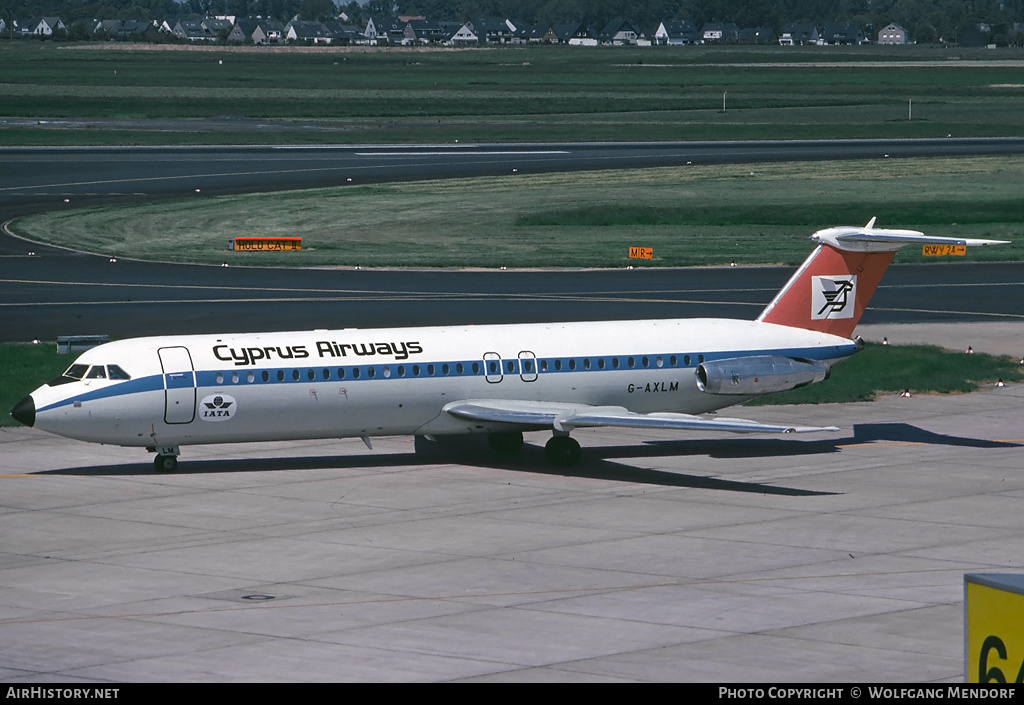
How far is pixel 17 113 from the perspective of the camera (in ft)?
498

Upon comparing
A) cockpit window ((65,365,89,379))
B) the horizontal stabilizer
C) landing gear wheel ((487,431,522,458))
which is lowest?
landing gear wheel ((487,431,522,458))

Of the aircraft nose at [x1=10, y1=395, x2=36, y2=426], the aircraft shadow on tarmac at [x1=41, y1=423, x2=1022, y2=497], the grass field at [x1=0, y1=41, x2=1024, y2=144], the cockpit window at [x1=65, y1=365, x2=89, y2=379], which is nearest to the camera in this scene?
the aircraft nose at [x1=10, y1=395, x2=36, y2=426]

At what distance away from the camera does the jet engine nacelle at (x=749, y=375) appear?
129 ft

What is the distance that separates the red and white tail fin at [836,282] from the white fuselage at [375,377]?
84cm

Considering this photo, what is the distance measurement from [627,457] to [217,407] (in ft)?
33.3

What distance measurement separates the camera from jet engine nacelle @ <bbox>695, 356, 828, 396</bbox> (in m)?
39.3

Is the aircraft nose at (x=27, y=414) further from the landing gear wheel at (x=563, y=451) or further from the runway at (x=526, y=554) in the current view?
the landing gear wheel at (x=563, y=451)

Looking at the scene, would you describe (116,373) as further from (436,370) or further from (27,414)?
(436,370)

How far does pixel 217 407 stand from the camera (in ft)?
119

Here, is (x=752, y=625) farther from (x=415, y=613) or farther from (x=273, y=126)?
(x=273, y=126)

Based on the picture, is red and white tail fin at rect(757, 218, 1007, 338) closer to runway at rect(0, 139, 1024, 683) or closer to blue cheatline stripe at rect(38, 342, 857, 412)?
blue cheatline stripe at rect(38, 342, 857, 412)

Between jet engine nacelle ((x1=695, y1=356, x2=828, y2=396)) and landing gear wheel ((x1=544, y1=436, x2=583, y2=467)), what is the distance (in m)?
3.64

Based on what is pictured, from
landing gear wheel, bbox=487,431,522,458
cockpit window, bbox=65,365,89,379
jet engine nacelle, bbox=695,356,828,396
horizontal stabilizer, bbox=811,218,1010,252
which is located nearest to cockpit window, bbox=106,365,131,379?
cockpit window, bbox=65,365,89,379

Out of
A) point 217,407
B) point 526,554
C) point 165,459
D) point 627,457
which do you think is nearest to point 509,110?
point 627,457
